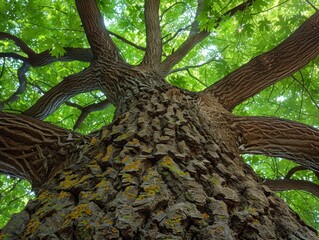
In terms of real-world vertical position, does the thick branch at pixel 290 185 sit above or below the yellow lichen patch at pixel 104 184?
above

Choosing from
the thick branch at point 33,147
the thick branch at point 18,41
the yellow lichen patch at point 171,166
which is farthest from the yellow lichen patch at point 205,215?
the thick branch at point 18,41

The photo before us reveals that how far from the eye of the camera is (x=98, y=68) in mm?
3873

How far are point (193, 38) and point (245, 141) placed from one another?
291 cm

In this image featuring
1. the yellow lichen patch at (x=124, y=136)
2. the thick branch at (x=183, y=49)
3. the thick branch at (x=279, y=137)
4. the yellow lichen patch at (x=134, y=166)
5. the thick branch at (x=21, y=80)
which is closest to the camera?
the yellow lichen patch at (x=134, y=166)

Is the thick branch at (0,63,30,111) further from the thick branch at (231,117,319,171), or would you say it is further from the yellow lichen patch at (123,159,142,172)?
the yellow lichen patch at (123,159,142,172)

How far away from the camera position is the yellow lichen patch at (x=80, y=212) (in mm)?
1103

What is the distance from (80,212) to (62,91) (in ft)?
10.8

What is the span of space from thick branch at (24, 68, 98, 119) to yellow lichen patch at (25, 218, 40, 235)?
2944 mm

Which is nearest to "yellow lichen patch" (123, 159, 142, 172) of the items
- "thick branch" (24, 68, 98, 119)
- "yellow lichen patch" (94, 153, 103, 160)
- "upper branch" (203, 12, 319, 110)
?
"yellow lichen patch" (94, 153, 103, 160)

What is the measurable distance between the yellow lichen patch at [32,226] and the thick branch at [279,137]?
1993mm

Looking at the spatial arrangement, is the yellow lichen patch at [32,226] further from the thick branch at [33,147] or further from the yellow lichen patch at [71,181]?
the thick branch at [33,147]

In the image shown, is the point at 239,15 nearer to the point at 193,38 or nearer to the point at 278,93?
the point at 193,38

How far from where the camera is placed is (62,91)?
419cm

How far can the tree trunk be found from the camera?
1030 millimetres
